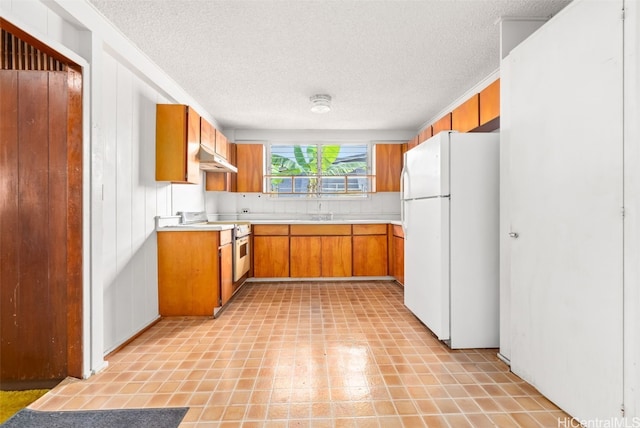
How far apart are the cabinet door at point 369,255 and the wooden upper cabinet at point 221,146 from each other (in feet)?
7.17

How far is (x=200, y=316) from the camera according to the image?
3.11 m

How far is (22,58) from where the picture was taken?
191 cm

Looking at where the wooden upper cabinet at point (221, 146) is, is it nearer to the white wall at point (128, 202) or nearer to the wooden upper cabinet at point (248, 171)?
the wooden upper cabinet at point (248, 171)

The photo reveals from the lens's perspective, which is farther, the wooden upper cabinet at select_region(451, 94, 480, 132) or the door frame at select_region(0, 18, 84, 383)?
the wooden upper cabinet at select_region(451, 94, 480, 132)

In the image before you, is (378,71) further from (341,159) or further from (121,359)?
(121,359)

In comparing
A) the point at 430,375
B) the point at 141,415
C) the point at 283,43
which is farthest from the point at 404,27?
the point at 141,415

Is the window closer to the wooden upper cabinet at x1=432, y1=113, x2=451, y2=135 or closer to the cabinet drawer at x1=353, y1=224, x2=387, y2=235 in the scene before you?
the cabinet drawer at x1=353, y1=224, x2=387, y2=235

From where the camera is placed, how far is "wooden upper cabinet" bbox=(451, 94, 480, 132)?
3.08 metres

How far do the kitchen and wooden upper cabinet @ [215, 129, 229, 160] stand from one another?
0.56 metres

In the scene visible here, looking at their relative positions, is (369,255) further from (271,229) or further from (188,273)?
(188,273)

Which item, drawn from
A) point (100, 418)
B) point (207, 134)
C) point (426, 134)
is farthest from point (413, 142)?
point (100, 418)

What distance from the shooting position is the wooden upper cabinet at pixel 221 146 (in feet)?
13.0

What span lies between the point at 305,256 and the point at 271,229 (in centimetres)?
63

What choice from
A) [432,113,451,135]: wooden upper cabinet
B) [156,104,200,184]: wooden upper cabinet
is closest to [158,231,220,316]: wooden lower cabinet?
[156,104,200,184]: wooden upper cabinet
